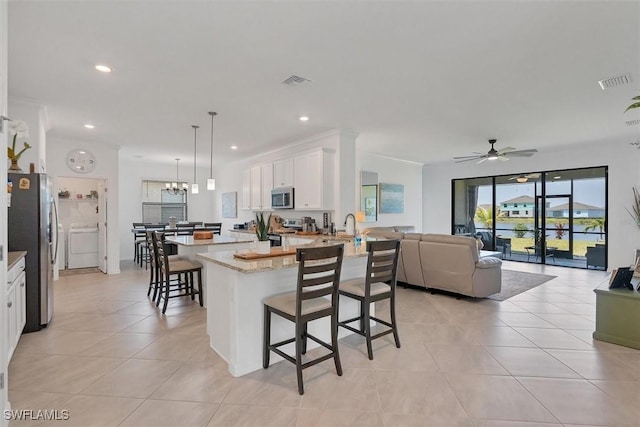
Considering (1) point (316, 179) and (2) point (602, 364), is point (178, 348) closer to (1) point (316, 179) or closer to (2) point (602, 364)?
(1) point (316, 179)

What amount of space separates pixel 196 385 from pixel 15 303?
187 cm

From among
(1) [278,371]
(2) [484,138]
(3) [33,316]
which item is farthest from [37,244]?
(2) [484,138]

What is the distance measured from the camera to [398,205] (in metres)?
8.46

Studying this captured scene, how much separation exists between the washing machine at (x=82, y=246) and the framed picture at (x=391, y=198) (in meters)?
6.73

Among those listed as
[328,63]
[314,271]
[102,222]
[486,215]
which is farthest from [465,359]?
[102,222]

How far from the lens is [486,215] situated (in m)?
8.80

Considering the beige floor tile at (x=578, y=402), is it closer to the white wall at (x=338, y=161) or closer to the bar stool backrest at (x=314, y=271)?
the bar stool backrest at (x=314, y=271)

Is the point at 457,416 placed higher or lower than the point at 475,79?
lower

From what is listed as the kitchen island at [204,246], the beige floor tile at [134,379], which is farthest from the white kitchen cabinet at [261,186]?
the beige floor tile at [134,379]

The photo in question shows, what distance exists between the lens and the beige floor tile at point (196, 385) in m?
2.24

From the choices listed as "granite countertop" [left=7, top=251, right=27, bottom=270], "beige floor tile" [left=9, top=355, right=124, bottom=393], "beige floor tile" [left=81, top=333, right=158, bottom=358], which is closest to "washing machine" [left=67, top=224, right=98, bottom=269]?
"granite countertop" [left=7, top=251, right=27, bottom=270]

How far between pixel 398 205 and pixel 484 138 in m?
2.90

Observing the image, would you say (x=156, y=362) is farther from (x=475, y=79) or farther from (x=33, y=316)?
(x=475, y=79)

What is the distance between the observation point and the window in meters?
8.99
